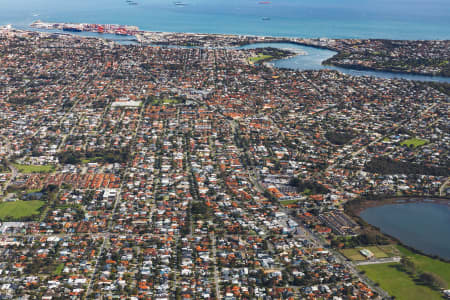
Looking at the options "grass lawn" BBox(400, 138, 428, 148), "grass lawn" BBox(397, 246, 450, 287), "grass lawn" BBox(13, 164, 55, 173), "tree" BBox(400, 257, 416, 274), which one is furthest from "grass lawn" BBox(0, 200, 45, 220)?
"grass lawn" BBox(400, 138, 428, 148)

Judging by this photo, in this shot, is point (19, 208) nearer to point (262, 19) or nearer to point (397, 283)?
point (397, 283)

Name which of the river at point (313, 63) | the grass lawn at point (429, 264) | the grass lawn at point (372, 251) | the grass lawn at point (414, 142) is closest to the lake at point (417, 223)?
the grass lawn at point (429, 264)

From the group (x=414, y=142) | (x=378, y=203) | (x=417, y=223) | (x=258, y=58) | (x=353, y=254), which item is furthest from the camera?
(x=258, y=58)

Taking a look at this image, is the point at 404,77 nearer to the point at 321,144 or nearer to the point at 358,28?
the point at 321,144

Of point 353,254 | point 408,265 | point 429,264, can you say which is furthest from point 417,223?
point 353,254

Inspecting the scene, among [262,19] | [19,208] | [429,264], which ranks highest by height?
[262,19]

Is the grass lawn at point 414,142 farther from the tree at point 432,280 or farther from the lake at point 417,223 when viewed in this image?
the tree at point 432,280
